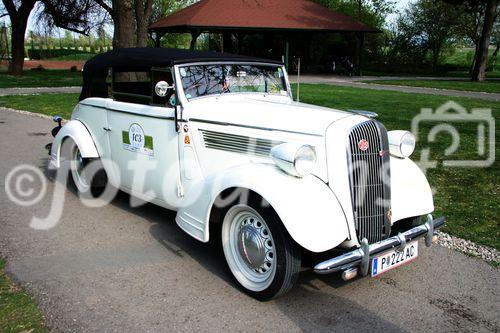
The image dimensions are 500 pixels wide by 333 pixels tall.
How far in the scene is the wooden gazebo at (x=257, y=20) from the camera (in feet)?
90.0

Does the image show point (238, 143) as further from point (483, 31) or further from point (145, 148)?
point (483, 31)

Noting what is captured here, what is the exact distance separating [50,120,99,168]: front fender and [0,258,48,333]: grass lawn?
2127 mm

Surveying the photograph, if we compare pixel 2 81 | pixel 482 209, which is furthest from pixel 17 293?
pixel 2 81

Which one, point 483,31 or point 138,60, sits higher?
point 483,31

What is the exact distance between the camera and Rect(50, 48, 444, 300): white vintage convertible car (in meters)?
3.12

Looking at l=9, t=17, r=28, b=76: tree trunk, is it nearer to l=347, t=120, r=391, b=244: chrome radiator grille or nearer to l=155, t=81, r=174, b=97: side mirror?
l=155, t=81, r=174, b=97: side mirror

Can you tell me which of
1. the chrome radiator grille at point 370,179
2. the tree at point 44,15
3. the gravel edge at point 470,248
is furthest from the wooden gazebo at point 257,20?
the chrome radiator grille at point 370,179

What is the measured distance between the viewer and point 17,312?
307 centimetres

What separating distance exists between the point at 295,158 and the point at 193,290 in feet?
4.27

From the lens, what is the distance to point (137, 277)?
3656mm

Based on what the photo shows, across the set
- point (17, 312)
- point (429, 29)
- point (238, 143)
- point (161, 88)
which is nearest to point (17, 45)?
point (161, 88)

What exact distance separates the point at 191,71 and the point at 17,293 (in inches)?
93.6

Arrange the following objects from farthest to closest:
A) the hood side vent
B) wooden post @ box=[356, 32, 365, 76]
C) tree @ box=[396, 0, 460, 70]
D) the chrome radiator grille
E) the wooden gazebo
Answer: tree @ box=[396, 0, 460, 70], wooden post @ box=[356, 32, 365, 76], the wooden gazebo, the hood side vent, the chrome radiator grille

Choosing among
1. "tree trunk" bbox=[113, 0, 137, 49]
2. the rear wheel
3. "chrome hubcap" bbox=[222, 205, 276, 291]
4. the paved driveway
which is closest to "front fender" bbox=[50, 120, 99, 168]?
the rear wheel
